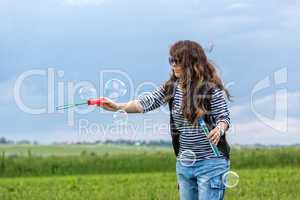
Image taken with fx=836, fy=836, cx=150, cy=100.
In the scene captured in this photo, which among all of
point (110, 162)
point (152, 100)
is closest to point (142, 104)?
point (152, 100)

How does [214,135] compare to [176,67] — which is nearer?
[214,135]

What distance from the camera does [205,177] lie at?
6.06 m

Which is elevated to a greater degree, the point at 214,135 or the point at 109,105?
the point at 109,105

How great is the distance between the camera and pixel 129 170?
2241 centimetres

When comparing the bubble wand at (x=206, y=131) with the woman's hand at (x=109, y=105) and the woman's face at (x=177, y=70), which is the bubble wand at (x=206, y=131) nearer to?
the woman's face at (x=177, y=70)

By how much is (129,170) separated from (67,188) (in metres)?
8.27

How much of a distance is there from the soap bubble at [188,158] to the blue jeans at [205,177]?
0.07 ft

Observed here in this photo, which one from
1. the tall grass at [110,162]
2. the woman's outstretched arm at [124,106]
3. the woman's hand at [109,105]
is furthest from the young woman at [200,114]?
the tall grass at [110,162]

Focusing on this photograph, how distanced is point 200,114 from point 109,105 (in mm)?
770

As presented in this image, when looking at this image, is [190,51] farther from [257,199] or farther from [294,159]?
[294,159]

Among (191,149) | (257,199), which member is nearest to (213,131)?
(191,149)

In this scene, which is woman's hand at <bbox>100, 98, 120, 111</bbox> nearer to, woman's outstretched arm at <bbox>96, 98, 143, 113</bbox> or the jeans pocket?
woman's outstretched arm at <bbox>96, 98, 143, 113</bbox>

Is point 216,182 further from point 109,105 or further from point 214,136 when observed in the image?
point 109,105

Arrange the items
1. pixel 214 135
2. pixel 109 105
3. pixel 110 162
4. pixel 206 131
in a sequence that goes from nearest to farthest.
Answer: pixel 214 135, pixel 206 131, pixel 109 105, pixel 110 162
